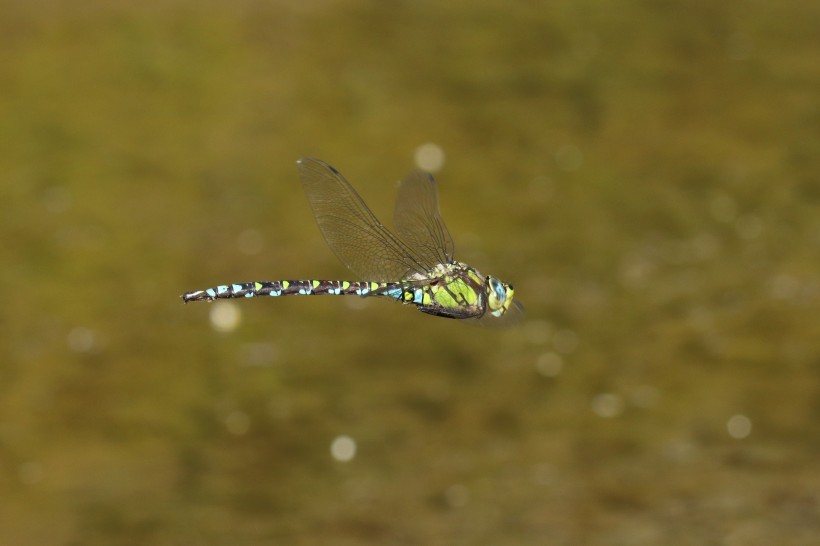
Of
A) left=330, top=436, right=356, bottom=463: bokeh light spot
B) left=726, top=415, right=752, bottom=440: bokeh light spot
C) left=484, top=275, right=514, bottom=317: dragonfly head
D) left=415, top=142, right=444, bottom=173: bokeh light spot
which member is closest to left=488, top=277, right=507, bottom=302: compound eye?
left=484, top=275, right=514, bottom=317: dragonfly head

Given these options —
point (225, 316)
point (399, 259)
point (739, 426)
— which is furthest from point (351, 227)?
point (225, 316)

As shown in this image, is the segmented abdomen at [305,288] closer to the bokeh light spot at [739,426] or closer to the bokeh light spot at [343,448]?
the bokeh light spot at [343,448]

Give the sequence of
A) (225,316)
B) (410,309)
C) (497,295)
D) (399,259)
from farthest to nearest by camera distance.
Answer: (410,309), (225,316), (399,259), (497,295)

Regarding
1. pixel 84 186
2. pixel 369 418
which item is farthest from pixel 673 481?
pixel 84 186

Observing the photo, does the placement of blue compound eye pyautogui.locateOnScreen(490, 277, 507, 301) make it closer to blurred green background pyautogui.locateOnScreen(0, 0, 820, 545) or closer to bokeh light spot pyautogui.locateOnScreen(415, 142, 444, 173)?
blurred green background pyautogui.locateOnScreen(0, 0, 820, 545)

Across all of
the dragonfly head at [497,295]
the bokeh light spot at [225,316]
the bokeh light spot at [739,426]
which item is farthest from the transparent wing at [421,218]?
the bokeh light spot at [225,316]

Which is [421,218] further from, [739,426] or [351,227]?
[739,426]

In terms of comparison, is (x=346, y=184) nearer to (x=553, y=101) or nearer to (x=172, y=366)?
(x=172, y=366)
